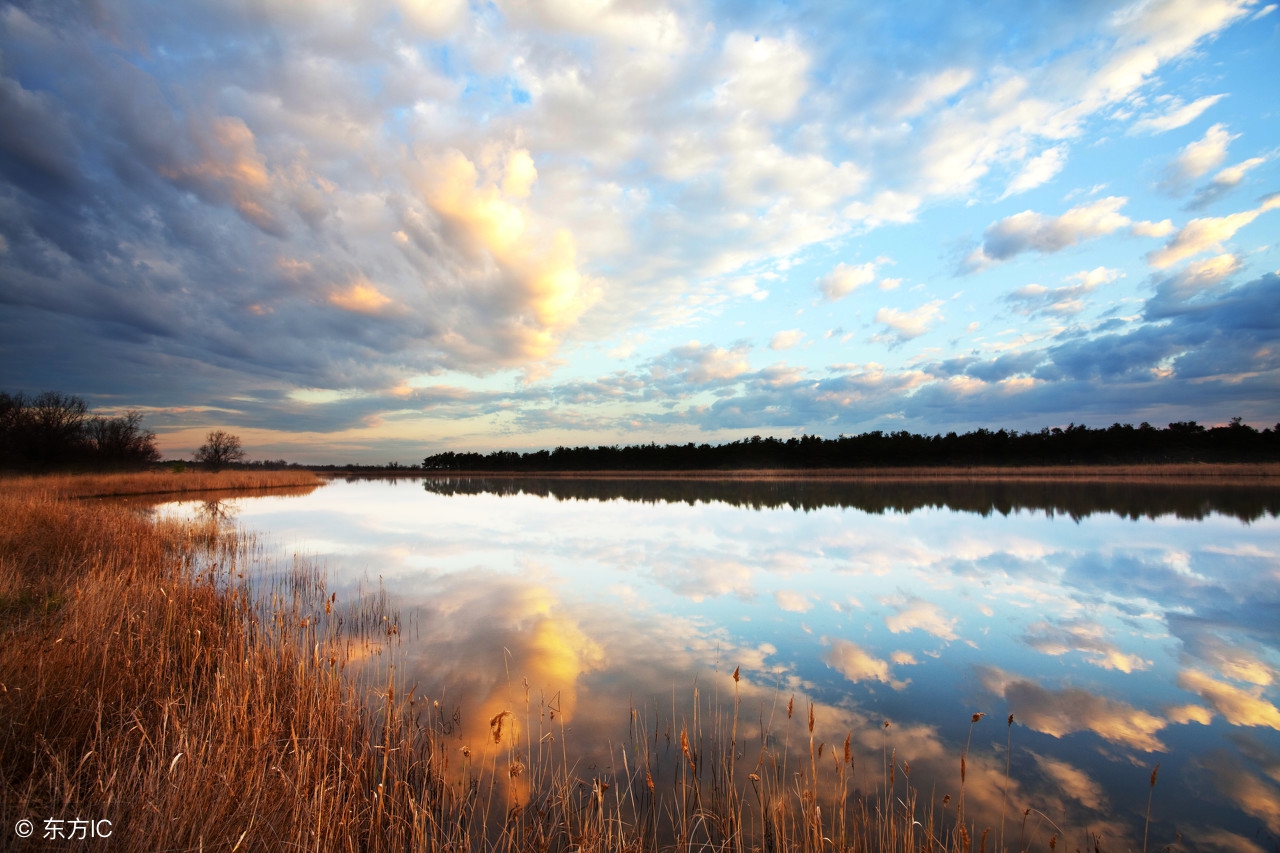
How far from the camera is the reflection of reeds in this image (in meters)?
2.69

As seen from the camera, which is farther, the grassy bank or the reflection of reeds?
the reflection of reeds

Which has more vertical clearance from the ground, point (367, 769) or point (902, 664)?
point (367, 769)

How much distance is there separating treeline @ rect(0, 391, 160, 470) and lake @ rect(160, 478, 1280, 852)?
31.5 meters

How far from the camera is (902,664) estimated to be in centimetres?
606

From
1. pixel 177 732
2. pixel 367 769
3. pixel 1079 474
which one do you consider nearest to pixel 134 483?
pixel 177 732

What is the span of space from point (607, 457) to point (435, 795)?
318 feet

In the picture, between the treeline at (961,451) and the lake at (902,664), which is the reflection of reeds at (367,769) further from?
the treeline at (961,451)

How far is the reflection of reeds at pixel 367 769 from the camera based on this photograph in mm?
2689

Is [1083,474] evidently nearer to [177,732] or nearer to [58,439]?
[177,732]

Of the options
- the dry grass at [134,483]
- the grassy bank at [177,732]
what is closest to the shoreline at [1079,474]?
the dry grass at [134,483]

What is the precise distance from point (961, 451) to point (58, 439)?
285 ft

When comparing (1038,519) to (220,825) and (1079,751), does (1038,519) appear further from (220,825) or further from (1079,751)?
(220,825)

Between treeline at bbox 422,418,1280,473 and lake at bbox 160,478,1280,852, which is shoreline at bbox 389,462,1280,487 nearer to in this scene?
treeline at bbox 422,418,1280,473


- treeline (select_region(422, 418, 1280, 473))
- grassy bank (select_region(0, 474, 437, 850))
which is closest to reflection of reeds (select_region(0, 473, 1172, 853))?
grassy bank (select_region(0, 474, 437, 850))
